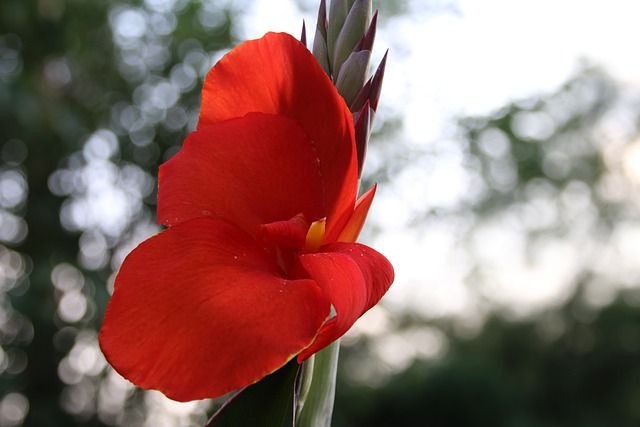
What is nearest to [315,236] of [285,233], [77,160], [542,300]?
[285,233]

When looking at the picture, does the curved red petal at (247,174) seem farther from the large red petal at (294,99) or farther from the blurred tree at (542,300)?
the blurred tree at (542,300)

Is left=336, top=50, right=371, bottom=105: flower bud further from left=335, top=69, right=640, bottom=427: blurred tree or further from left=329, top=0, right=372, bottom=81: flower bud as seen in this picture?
left=335, top=69, right=640, bottom=427: blurred tree

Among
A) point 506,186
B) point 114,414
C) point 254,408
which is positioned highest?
point 254,408

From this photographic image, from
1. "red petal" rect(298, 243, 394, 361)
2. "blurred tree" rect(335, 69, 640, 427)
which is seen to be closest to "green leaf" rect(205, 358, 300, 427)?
"red petal" rect(298, 243, 394, 361)

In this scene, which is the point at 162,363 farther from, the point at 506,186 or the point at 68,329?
the point at 506,186

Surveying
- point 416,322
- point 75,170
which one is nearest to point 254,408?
point 75,170

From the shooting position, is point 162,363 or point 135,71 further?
point 135,71
